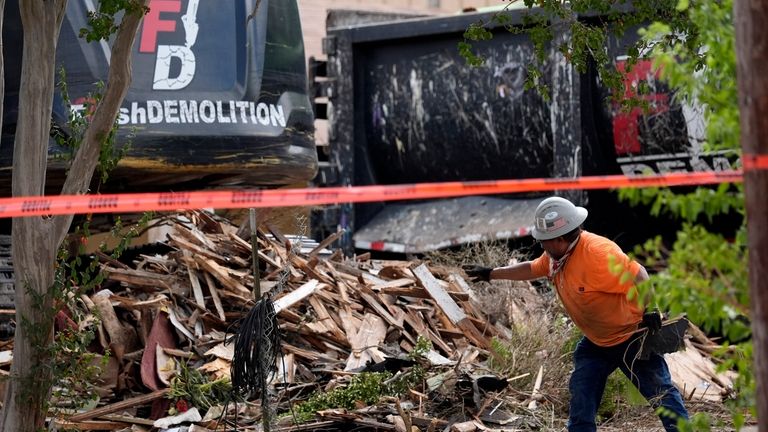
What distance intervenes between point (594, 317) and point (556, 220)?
566mm

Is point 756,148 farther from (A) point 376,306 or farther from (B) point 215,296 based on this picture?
(A) point 376,306

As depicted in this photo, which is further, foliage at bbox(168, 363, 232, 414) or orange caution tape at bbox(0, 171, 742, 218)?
foliage at bbox(168, 363, 232, 414)

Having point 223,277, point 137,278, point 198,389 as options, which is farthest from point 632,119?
point 198,389

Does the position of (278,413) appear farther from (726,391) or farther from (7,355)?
(726,391)

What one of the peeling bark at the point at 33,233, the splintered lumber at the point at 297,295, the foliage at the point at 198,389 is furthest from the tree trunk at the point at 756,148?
the splintered lumber at the point at 297,295

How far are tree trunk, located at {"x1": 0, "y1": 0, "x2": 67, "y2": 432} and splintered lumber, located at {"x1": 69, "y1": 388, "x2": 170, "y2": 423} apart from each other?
3.44ft

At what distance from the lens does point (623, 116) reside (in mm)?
10906

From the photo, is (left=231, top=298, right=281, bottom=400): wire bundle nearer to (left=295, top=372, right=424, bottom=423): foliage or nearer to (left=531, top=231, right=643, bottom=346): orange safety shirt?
(left=295, top=372, right=424, bottom=423): foliage

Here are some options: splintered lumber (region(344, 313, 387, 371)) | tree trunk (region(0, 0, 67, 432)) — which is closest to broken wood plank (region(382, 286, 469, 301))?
splintered lumber (region(344, 313, 387, 371))

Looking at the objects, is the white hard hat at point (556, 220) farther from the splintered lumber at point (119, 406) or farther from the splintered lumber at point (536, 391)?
the splintered lumber at point (119, 406)

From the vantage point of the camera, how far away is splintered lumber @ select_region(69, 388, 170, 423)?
689cm

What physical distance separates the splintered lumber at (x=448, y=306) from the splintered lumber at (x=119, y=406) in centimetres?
236

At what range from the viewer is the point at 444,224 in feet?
40.3

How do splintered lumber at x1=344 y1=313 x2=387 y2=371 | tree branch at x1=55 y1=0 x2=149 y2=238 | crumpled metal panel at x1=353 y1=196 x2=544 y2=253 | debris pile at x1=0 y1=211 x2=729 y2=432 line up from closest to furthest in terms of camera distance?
1. tree branch at x1=55 y1=0 x2=149 y2=238
2. debris pile at x1=0 y1=211 x2=729 y2=432
3. splintered lumber at x1=344 y1=313 x2=387 y2=371
4. crumpled metal panel at x1=353 y1=196 x2=544 y2=253
